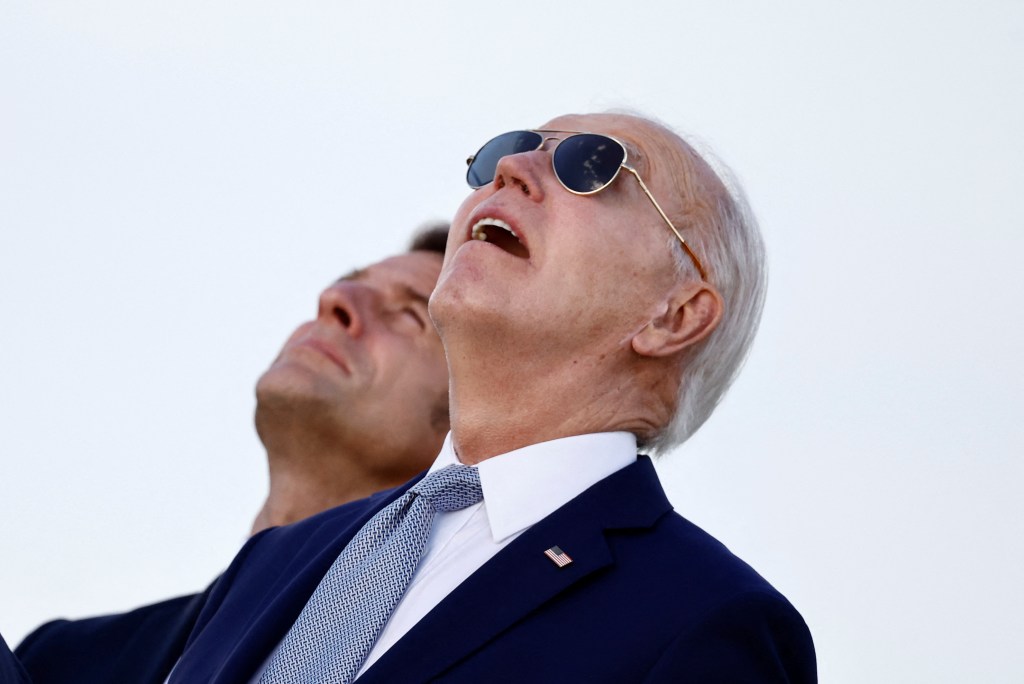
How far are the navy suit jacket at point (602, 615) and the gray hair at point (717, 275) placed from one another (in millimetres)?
504

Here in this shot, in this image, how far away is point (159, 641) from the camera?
13.3 feet

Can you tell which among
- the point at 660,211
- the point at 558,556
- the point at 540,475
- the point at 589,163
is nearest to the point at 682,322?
the point at 660,211

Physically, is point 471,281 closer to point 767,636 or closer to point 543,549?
point 543,549

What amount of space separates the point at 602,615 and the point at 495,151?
145cm

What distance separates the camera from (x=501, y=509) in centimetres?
325

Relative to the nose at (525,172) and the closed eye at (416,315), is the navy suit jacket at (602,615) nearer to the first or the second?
the nose at (525,172)

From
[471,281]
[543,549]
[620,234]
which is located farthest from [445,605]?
[620,234]

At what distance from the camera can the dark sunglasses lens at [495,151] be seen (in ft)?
12.5

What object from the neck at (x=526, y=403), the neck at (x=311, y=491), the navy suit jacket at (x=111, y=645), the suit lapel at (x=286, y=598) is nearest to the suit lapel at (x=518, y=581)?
the neck at (x=526, y=403)

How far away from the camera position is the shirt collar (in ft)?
10.6

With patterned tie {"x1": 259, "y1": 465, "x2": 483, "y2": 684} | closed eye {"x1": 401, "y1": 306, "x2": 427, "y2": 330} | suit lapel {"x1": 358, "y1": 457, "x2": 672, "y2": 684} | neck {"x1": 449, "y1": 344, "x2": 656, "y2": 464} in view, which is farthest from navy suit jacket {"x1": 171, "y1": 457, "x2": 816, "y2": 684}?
closed eye {"x1": 401, "y1": 306, "x2": 427, "y2": 330}

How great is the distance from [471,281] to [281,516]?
2.16 metres

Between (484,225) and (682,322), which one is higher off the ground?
(484,225)

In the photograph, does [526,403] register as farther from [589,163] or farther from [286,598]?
[286,598]
